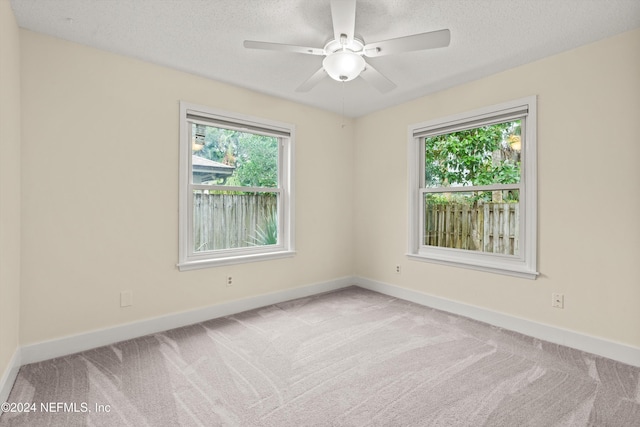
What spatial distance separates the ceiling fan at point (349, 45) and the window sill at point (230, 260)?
2.04 meters

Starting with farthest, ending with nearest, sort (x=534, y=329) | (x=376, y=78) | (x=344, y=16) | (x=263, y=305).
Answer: (x=263, y=305), (x=534, y=329), (x=376, y=78), (x=344, y=16)

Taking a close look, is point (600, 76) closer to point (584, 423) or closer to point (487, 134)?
point (487, 134)

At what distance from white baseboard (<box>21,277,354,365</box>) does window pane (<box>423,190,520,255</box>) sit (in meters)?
1.75

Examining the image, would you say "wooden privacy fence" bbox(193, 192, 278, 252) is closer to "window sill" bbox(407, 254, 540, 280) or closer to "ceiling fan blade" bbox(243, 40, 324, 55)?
"ceiling fan blade" bbox(243, 40, 324, 55)

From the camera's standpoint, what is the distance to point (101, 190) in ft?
8.63

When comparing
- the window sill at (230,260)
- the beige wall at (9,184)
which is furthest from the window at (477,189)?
the beige wall at (9,184)

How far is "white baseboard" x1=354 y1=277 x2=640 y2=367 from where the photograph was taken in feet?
7.90

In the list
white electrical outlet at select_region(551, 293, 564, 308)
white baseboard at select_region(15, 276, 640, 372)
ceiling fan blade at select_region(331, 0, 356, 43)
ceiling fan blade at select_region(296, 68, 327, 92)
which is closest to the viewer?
ceiling fan blade at select_region(331, 0, 356, 43)

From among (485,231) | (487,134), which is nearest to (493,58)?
(487,134)

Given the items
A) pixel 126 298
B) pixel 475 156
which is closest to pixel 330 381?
pixel 126 298

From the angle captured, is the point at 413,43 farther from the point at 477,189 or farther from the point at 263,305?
the point at 263,305

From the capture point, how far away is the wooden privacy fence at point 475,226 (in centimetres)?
317

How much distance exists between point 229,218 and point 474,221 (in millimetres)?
2678

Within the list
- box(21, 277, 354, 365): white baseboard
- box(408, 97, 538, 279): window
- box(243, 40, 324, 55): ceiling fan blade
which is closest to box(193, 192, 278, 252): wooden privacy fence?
box(21, 277, 354, 365): white baseboard
